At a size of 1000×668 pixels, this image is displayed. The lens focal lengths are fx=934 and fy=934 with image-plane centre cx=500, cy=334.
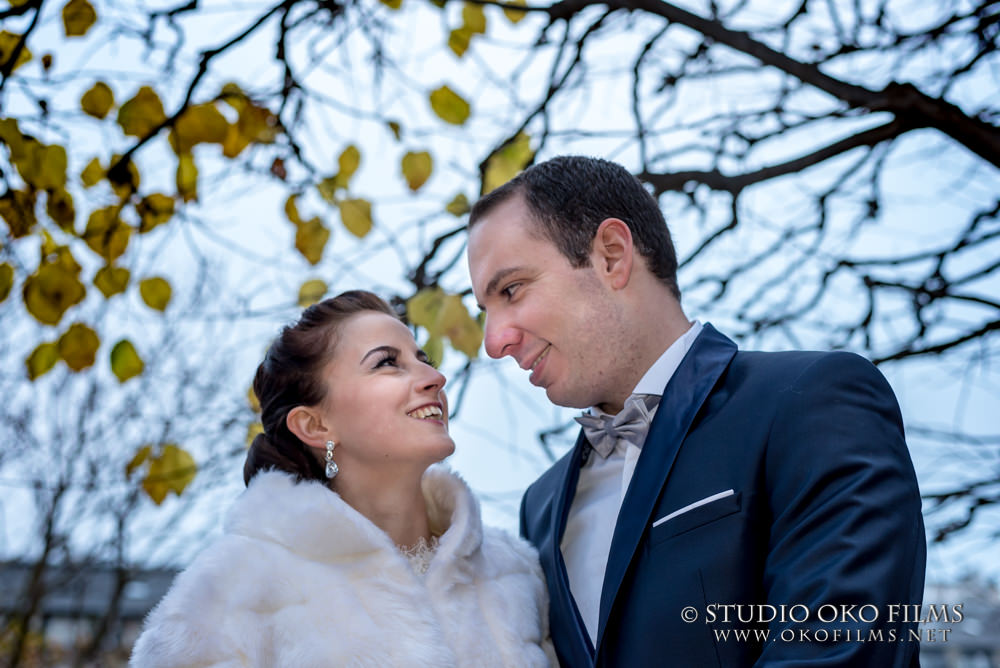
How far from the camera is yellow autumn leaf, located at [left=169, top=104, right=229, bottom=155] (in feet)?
9.34

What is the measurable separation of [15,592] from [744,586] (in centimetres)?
1029

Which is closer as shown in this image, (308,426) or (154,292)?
(308,426)

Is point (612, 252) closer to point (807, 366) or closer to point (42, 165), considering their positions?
point (807, 366)

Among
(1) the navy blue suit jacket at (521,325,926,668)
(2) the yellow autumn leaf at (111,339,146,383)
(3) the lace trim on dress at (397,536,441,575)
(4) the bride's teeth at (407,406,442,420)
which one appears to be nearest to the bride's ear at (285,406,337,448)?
(4) the bride's teeth at (407,406,442,420)

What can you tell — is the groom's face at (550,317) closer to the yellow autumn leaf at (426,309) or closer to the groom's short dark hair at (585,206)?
the groom's short dark hair at (585,206)

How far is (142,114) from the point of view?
278 centimetres

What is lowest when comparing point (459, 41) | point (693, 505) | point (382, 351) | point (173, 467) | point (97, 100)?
point (173, 467)

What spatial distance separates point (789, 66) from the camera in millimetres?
2828

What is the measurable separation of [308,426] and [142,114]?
1087mm

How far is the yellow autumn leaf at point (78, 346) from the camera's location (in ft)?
8.48

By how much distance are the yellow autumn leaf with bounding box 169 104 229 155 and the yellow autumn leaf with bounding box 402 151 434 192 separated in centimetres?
60

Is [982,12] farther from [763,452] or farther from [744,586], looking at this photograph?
[744,586]

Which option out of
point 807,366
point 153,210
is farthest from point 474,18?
point 807,366

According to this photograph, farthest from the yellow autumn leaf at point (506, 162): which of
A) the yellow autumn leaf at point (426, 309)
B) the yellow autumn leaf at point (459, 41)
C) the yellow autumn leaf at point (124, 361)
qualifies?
the yellow autumn leaf at point (124, 361)
